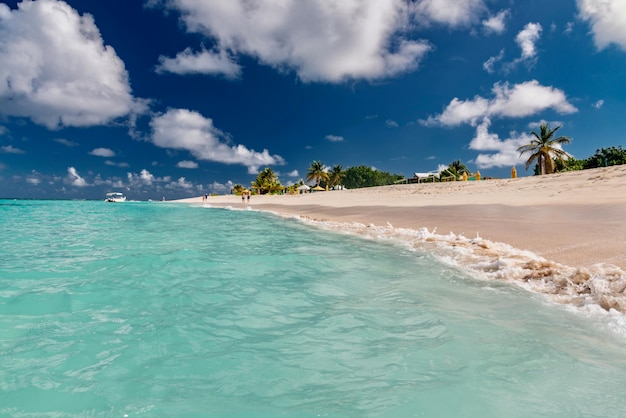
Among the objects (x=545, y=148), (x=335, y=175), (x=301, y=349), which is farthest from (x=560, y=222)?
(x=335, y=175)

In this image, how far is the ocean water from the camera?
2.32 meters

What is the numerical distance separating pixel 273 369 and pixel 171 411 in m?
0.83

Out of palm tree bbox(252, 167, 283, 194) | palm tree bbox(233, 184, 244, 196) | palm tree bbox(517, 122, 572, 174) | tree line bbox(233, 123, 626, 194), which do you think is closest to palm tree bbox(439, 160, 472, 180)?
tree line bbox(233, 123, 626, 194)

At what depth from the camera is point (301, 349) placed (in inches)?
126

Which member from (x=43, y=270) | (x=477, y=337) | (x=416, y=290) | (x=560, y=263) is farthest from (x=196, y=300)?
(x=560, y=263)

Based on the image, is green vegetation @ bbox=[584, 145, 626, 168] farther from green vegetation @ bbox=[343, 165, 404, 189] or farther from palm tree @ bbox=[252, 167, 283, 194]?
palm tree @ bbox=[252, 167, 283, 194]

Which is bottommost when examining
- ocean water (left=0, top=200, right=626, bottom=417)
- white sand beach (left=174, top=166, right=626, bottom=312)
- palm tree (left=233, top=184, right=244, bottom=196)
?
ocean water (left=0, top=200, right=626, bottom=417)

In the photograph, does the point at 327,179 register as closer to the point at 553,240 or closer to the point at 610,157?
the point at 610,157

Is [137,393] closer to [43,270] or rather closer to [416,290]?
[416,290]

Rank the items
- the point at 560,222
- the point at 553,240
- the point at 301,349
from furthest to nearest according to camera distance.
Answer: the point at 560,222 < the point at 553,240 < the point at 301,349

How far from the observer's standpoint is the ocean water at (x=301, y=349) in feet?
7.63

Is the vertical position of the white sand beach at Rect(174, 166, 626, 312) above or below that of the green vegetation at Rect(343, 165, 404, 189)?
below

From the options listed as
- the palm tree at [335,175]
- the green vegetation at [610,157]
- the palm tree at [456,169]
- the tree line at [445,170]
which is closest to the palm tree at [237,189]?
the tree line at [445,170]

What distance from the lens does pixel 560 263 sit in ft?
19.6
